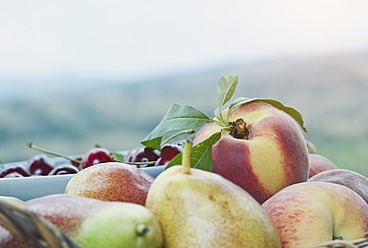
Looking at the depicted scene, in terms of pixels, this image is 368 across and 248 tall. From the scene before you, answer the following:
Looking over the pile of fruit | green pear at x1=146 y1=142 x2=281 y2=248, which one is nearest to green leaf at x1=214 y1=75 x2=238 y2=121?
the pile of fruit

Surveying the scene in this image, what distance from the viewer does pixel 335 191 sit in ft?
1.65

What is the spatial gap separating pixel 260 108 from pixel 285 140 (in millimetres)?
75

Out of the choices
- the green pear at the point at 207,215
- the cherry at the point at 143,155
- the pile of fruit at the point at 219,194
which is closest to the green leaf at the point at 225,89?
the pile of fruit at the point at 219,194

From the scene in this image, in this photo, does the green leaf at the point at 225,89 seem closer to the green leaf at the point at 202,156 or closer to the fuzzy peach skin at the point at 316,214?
the green leaf at the point at 202,156

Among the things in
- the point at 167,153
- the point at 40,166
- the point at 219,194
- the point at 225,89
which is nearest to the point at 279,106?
the point at 225,89

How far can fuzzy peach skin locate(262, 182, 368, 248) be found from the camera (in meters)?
0.46

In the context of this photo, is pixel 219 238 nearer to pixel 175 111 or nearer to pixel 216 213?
pixel 216 213

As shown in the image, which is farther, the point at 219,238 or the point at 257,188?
the point at 257,188

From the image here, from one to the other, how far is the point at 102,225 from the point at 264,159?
274 mm

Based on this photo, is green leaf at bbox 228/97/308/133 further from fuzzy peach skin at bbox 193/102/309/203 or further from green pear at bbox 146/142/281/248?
green pear at bbox 146/142/281/248

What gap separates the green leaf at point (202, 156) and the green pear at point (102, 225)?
0.20 m

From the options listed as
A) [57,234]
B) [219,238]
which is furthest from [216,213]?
[57,234]

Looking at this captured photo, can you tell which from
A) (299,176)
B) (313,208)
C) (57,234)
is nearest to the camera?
(57,234)

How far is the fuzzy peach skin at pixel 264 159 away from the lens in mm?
561
